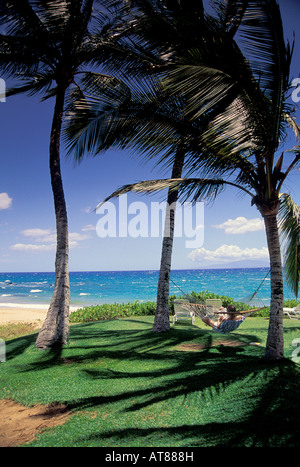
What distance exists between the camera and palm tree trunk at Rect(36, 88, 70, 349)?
614 centimetres

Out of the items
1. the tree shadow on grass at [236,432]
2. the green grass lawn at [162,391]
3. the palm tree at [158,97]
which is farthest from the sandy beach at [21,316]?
the tree shadow on grass at [236,432]

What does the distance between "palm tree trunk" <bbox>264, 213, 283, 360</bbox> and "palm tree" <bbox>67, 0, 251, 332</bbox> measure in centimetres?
175

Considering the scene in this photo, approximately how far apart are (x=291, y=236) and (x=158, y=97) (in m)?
3.96

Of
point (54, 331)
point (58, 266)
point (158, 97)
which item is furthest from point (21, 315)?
point (158, 97)

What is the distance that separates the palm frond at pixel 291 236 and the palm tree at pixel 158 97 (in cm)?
267

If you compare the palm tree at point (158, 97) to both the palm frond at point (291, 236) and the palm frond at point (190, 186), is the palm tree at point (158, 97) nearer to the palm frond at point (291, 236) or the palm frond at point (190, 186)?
the palm frond at point (190, 186)

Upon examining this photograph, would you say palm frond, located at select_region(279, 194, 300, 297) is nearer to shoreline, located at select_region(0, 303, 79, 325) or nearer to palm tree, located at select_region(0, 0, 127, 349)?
palm tree, located at select_region(0, 0, 127, 349)

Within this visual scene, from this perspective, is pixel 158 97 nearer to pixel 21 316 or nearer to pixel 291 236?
pixel 291 236

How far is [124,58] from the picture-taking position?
20.5 ft

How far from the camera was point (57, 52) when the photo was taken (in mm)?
6352

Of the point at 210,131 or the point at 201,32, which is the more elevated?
the point at 201,32
